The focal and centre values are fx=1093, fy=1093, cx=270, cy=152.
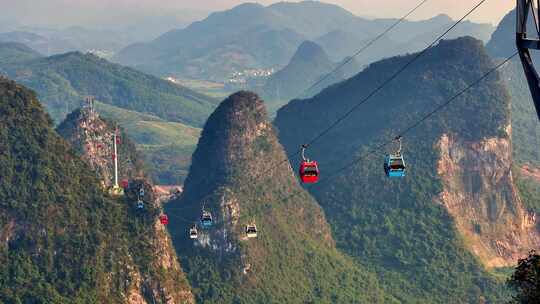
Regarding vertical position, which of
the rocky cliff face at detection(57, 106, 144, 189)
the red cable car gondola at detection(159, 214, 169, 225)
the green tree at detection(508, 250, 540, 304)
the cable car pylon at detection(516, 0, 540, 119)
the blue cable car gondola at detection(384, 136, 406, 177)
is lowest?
the green tree at detection(508, 250, 540, 304)

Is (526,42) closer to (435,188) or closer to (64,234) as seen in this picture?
(64,234)

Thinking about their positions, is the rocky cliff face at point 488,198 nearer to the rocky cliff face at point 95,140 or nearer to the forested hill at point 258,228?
the forested hill at point 258,228

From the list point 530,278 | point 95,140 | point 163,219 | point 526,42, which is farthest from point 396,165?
point 95,140

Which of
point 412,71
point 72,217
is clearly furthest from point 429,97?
point 72,217

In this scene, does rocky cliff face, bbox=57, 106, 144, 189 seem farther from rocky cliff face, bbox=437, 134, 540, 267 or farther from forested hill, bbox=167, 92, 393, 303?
rocky cliff face, bbox=437, 134, 540, 267

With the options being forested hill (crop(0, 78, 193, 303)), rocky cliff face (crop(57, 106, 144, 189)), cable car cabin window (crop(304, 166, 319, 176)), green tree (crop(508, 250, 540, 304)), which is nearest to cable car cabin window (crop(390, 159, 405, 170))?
cable car cabin window (crop(304, 166, 319, 176))

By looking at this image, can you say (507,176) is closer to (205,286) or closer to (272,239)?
(272,239)
